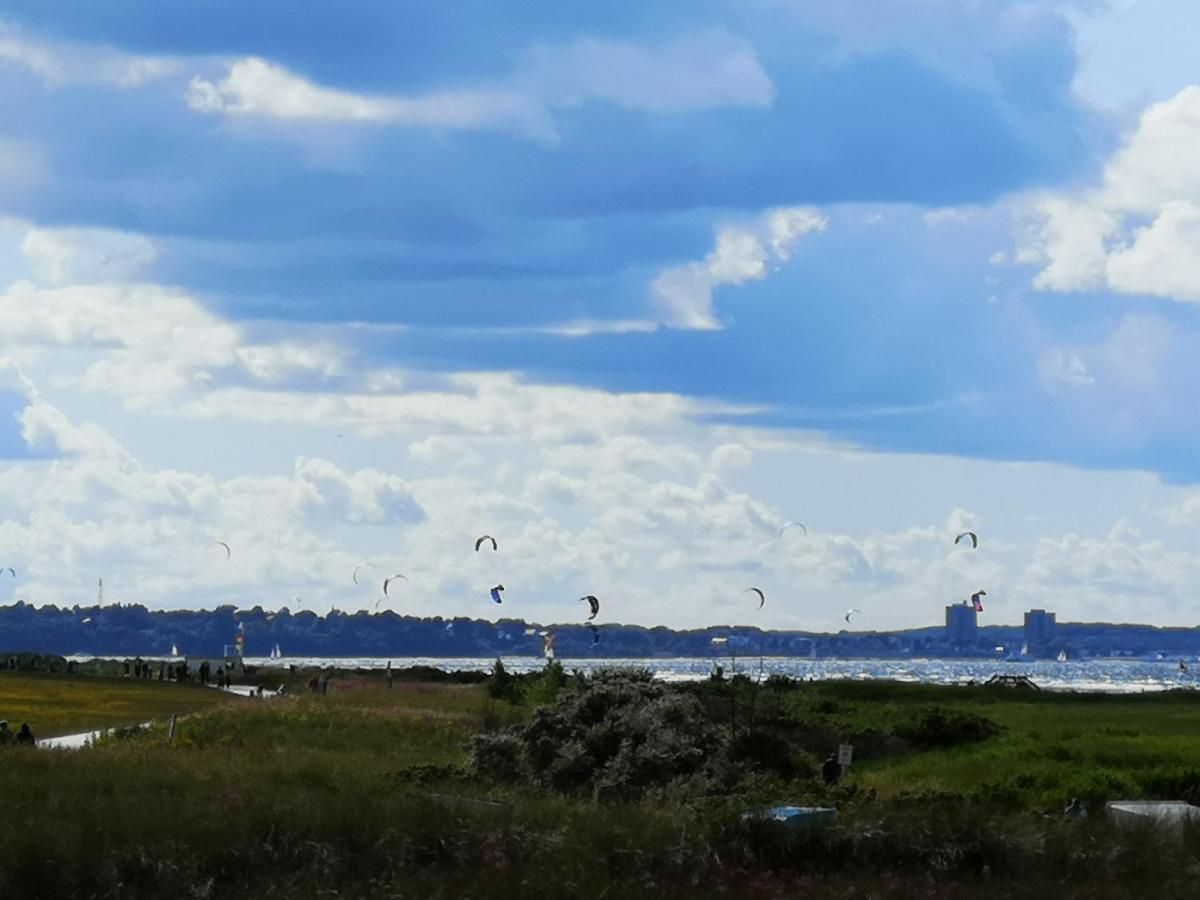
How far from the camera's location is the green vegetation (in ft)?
82.4

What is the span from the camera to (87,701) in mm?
90000

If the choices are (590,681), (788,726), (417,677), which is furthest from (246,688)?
(590,681)

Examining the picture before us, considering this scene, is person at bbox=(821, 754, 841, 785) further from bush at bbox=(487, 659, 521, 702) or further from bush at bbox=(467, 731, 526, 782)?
bush at bbox=(487, 659, 521, 702)

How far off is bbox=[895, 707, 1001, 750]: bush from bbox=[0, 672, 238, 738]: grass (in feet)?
95.0

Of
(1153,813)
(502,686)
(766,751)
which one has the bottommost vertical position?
(1153,813)

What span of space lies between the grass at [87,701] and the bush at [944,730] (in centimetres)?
2894

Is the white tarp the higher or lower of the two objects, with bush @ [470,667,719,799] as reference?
lower

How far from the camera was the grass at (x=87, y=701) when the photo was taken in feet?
244

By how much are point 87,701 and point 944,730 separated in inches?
1850

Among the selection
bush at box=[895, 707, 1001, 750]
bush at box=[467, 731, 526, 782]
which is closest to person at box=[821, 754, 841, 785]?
bush at box=[467, 731, 526, 782]

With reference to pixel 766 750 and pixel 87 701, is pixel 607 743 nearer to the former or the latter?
pixel 766 750

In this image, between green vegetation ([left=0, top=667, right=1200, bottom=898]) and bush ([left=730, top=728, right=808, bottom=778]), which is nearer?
green vegetation ([left=0, top=667, right=1200, bottom=898])

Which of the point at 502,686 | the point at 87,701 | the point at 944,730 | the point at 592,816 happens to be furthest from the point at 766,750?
the point at 87,701

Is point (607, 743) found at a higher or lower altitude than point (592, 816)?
higher
